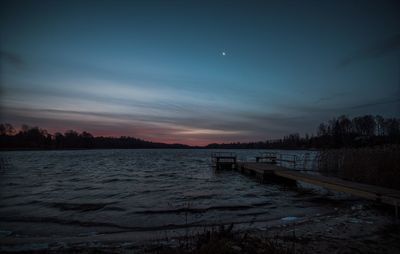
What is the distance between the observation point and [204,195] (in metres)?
17.8

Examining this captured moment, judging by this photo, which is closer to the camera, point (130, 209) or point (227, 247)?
point (227, 247)

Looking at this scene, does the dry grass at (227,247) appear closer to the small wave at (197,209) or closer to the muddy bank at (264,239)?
the muddy bank at (264,239)

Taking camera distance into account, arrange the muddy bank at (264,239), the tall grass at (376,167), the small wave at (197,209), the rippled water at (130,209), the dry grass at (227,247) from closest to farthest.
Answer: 1. the dry grass at (227,247)
2. the muddy bank at (264,239)
3. the rippled water at (130,209)
4. the small wave at (197,209)
5. the tall grass at (376,167)

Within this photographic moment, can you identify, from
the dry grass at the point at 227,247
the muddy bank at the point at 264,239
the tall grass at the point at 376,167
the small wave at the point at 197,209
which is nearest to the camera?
the dry grass at the point at 227,247

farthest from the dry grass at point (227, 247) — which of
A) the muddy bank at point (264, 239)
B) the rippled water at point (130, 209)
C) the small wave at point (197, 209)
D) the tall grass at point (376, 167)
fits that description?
the tall grass at point (376, 167)

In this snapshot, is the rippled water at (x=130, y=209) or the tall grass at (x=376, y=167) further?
the tall grass at (x=376, y=167)

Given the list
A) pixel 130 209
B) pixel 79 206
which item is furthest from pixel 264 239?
pixel 79 206

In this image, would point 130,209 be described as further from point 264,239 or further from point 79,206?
point 264,239

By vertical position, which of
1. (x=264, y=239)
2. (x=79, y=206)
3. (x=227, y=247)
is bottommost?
(x=79, y=206)

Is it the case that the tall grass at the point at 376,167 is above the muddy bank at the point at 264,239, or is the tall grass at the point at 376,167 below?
above

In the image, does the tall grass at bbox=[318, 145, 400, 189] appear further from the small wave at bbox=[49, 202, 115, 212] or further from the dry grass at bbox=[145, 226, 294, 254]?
the small wave at bbox=[49, 202, 115, 212]

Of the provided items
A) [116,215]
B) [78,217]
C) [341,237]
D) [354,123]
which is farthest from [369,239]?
[354,123]

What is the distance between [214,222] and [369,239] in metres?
5.13

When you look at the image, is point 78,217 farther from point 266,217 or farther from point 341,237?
point 341,237
